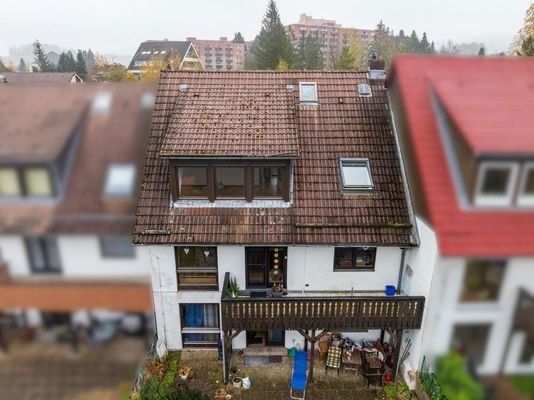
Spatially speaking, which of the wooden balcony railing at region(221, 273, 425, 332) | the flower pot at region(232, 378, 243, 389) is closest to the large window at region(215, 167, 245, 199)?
the wooden balcony railing at region(221, 273, 425, 332)

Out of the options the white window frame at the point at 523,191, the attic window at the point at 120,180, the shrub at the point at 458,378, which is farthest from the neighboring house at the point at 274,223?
the white window frame at the point at 523,191

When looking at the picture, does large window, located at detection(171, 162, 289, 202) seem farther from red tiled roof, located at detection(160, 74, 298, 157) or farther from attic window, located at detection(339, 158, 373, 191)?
attic window, located at detection(339, 158, 373, 191)

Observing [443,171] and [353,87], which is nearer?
[443,171]

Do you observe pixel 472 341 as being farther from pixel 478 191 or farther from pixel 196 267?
pixel 196 267

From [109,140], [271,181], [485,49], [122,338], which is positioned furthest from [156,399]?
[485,49]

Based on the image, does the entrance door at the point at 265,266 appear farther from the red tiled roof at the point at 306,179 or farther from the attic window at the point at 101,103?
the attic window at the point at 101,103

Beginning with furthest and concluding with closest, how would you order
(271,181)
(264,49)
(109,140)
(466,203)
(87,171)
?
(264,49) → (271,181) → (109,140) → (87,171) → (466,203)

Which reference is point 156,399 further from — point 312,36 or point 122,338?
point 312,36
